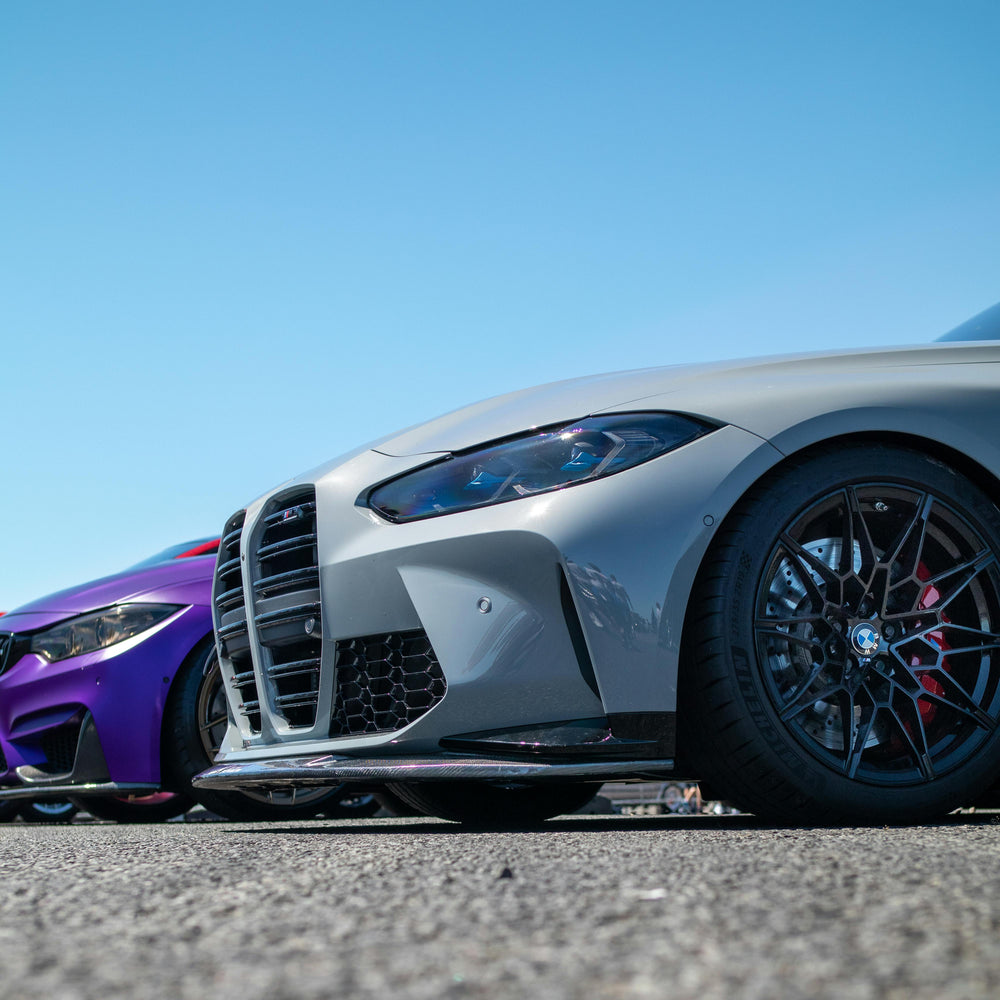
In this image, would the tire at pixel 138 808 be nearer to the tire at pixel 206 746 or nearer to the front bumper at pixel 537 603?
the tire at pixel 206 746

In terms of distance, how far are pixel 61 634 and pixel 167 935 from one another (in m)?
3.81

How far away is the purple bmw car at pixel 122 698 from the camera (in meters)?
4.56

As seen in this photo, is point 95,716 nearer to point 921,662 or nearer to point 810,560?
point 810,560

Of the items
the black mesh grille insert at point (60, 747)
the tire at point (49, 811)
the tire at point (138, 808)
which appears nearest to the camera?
the black mesh grille insert at point (60, 747)

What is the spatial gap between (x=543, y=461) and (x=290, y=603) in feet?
2.68

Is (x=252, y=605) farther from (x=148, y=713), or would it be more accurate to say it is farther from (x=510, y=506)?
(x=148, y=713)

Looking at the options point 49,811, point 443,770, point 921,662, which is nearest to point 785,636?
point 921,662

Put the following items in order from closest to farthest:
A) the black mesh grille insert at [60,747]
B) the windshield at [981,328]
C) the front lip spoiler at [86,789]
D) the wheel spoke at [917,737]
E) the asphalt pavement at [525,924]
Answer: the asphalt pavement at [525,924]
the wheel spoke at [917,737]
the windshield at [981,328]
the front lip spoiler at [86,789]
the black mesh grille insert at [60,747]

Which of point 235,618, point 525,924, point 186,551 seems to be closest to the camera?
point 525,924

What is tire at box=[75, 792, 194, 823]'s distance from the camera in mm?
5586

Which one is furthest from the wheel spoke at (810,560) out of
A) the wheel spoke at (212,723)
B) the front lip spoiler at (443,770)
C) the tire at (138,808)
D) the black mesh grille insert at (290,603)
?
the tire at (138,808)

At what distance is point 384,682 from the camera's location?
2854 millimetres

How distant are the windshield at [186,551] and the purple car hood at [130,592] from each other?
68 cm

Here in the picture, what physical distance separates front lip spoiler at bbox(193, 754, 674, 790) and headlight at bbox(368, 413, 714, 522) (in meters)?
0.59
